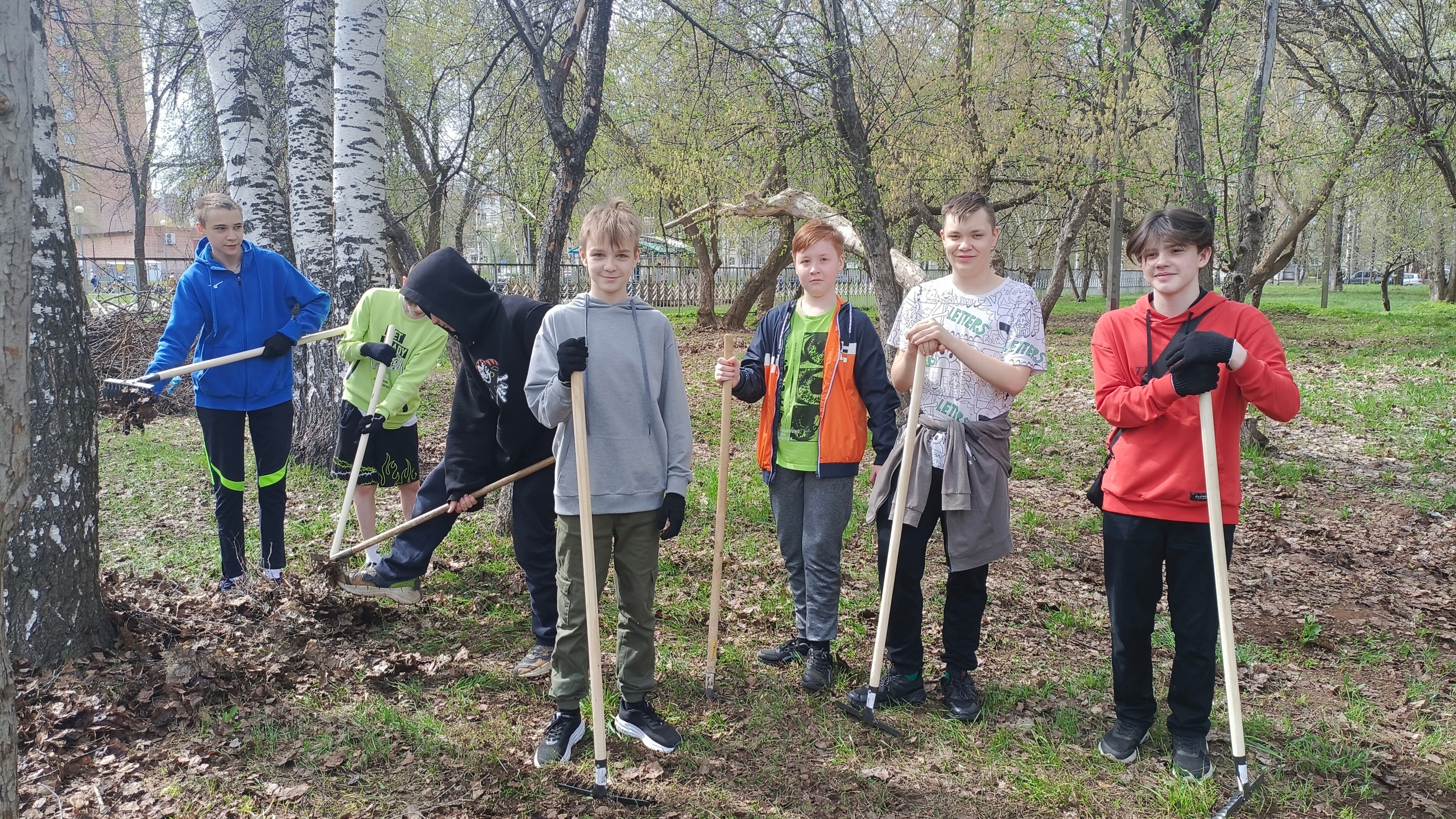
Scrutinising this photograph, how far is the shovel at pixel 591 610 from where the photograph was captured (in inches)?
116

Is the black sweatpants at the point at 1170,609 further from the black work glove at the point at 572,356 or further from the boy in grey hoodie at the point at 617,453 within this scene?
the black work glove at the point at 572,356

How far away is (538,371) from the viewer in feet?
10.4

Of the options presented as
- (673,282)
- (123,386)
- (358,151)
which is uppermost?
(673,282)

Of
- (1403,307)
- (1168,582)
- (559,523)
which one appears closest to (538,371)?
(559,523)

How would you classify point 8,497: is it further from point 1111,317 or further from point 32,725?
point 1111,317

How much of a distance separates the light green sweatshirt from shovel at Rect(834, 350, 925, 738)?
2669mm

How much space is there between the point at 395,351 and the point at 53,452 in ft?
5.23

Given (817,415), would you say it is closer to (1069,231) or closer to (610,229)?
(610,229)

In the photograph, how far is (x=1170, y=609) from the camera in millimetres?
3133

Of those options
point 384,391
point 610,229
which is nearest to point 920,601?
point 610,229

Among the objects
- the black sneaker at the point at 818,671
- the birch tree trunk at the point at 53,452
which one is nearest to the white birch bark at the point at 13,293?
the birch tree trunk at the point at 53,452

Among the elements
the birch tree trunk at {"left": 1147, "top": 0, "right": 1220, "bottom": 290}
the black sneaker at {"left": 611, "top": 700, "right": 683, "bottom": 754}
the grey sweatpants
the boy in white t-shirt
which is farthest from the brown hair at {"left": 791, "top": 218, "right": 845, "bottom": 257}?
the birch tree trunk at {"left": 1147, "top": 0, "right": 1220, "bottom": 290}

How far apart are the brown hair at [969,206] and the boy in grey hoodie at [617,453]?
4.08 feet

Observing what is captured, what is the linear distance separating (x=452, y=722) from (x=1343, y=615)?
4.60 metres
